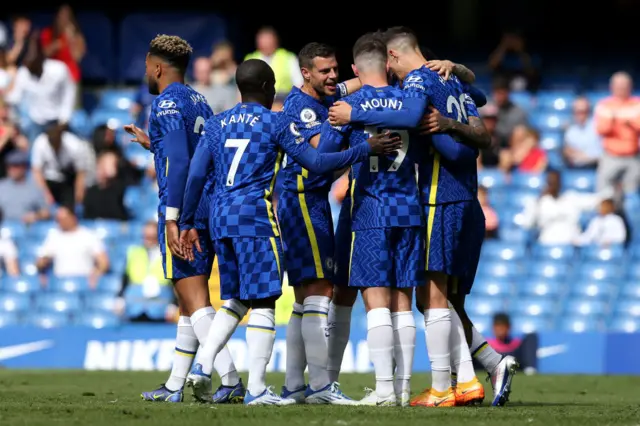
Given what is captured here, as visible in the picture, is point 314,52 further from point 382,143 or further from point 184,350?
point 184,350

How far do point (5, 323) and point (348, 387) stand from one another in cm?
755

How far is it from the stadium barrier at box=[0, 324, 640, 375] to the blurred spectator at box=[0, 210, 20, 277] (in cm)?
235

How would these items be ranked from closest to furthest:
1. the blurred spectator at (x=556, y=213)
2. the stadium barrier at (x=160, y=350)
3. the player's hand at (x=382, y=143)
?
the player's hand at (x=382, y=143) → the stadium barrier at (x=160, y=350) → the blurred spectator at (x=556, y=213)

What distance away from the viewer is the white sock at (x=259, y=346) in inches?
323

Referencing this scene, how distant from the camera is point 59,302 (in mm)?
17219

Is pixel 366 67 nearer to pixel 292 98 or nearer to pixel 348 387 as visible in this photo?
pixel 292 98

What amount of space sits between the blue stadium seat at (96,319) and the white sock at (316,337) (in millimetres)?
8657

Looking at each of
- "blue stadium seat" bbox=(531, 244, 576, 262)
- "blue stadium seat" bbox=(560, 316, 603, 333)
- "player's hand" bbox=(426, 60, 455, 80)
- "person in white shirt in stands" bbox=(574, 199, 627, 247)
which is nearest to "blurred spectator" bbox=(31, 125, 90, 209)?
"blue stadium seat" bbox=(531, 244, 576, 262)

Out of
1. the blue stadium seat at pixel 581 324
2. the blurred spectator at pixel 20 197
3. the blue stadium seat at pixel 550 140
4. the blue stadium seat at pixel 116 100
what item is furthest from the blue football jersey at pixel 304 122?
the blue stadium seat at pixel 116 100

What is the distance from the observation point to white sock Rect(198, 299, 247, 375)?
832cm

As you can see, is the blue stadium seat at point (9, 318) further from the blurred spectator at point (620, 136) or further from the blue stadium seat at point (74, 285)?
the blurred spectator at point (620, 136)

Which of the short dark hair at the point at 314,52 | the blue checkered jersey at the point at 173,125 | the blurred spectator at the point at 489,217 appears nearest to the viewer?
the short dark hair at the point at 314,52

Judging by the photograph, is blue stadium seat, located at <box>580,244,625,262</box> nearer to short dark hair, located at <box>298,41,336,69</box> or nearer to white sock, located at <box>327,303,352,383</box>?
white sock, located at <box>327,303,352,383</box>

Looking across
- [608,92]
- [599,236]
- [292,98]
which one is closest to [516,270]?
[599,236]
